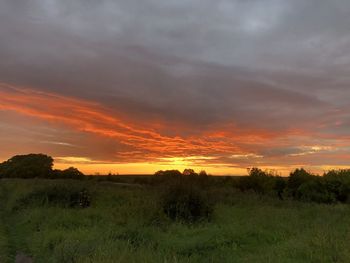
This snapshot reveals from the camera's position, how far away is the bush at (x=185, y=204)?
20438 millimetres

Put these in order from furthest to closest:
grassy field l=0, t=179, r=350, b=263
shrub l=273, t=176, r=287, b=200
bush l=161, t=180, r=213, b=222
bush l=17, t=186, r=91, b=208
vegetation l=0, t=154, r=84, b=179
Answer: vegetation l=0, t=154, r=84, b=179, shrub l=273, t=176, r=287, b=200, bush l=17, t=186, r=91, b=208, bush l=161, t=180, r=213, b=222, grassy field l=0, t=179, r=350, b=263

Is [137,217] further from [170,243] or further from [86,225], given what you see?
[170,243]

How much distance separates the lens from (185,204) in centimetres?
2072

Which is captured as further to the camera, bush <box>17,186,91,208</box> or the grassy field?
bush <box>17,186,91,208</box>

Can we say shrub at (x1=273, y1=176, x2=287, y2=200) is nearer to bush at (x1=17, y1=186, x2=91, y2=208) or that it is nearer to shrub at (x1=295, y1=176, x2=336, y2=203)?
shrub at (x1=295, y1=176, x2=336, y2=203)

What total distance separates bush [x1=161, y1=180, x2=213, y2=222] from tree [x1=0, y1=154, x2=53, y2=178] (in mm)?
70853

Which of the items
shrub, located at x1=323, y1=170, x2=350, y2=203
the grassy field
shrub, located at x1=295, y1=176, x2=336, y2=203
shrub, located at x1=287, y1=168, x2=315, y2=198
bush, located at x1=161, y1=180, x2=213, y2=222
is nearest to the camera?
the grassy field

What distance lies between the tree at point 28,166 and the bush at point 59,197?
203 feet

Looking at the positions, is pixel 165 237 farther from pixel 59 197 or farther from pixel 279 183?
pixel 279 183

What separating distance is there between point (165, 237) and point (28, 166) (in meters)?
83.0

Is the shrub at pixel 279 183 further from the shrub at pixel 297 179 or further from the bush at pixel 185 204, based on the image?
the bush at pixel 185 204

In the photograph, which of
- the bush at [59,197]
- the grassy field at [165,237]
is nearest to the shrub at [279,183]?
the grassy field at [165,237]

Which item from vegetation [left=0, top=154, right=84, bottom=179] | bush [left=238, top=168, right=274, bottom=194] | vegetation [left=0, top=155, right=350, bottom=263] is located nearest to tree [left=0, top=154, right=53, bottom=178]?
vegetation [left=0, top=154, right=84, bottom=179]

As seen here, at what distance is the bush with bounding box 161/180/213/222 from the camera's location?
2044cm
